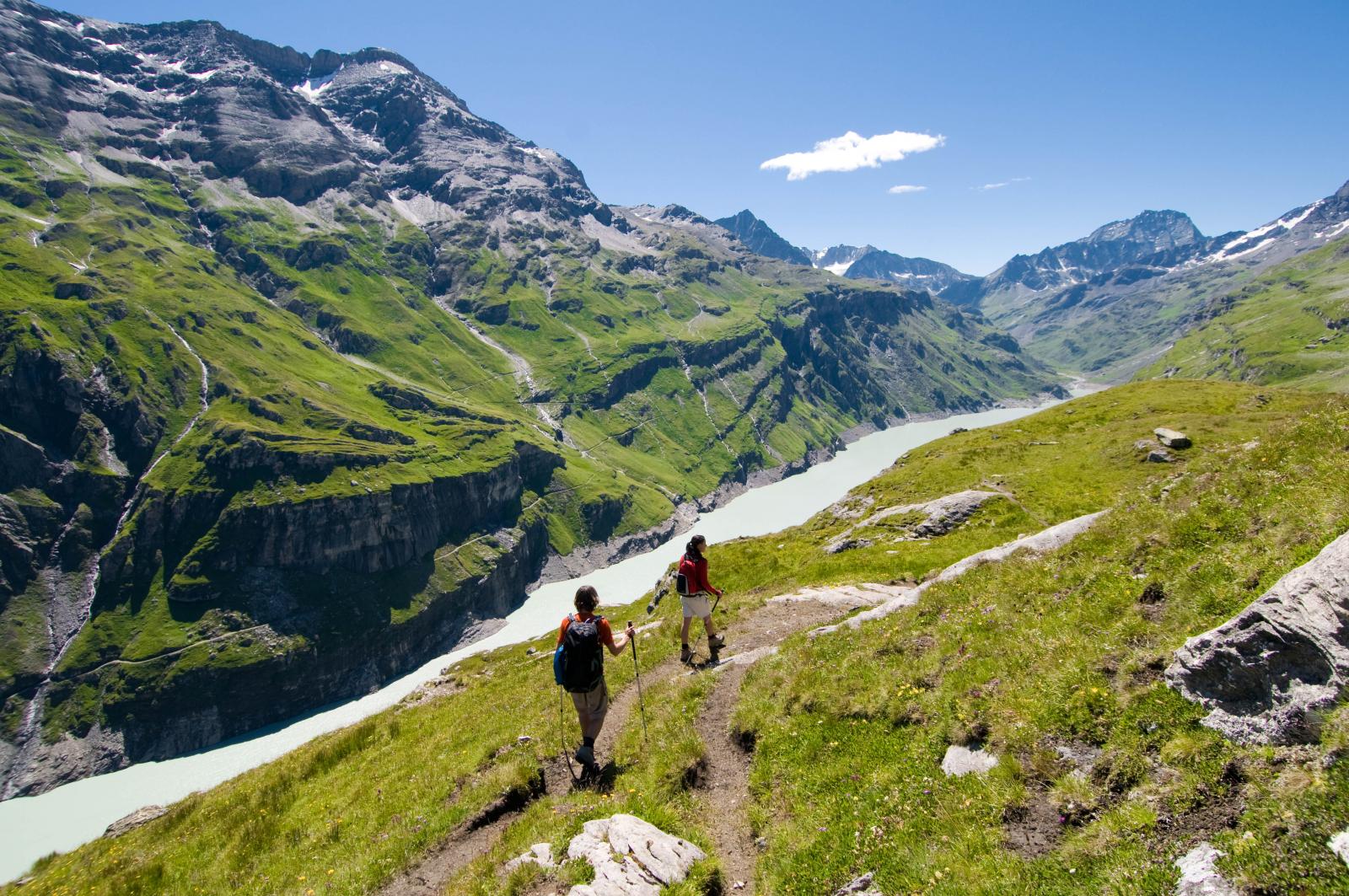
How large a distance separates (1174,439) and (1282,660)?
148ft

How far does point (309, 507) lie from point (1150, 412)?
213 metres

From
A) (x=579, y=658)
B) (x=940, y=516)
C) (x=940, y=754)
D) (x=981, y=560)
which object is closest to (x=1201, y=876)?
(x=940, y=754)

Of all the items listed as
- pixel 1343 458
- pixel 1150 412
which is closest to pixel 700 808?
pixel 1343 458

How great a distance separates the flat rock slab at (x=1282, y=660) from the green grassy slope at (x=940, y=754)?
39cm

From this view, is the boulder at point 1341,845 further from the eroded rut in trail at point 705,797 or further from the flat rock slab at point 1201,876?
the eroded rut in trail at point 705,797

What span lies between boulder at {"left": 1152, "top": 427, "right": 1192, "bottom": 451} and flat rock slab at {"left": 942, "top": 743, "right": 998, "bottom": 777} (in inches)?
1760

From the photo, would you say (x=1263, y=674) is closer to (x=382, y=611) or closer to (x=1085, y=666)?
(x=1085, y=666)

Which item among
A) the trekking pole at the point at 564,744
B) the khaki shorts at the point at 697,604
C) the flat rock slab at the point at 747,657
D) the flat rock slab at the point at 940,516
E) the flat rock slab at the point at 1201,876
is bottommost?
the flat rock slab at the point at 940,516

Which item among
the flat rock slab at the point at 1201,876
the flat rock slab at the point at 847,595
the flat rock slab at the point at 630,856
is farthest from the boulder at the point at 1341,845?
the flat rock slab at the point at 847,595

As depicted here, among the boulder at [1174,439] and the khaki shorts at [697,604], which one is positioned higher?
the khaki shorts at [697,604]

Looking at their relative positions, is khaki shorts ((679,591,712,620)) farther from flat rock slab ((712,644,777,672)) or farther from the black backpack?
the black backpack

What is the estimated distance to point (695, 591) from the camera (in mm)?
21359

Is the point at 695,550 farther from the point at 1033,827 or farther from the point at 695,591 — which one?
the point at 1033,827

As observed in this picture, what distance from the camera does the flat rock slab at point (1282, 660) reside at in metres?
7.82
